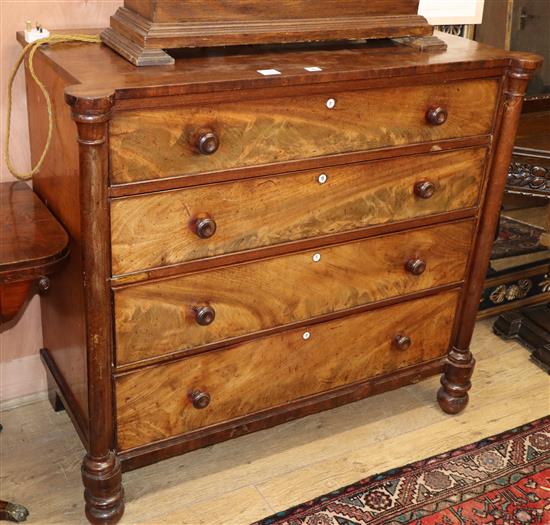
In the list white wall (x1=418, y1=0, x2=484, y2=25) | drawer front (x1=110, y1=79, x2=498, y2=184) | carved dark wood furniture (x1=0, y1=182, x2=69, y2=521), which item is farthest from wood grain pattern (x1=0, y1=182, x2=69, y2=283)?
white wall (x1=418, y1=0, x2=484, y2=25)

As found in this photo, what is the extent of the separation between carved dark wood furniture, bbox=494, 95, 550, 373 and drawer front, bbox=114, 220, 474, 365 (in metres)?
0.44

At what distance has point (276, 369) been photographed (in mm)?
2262

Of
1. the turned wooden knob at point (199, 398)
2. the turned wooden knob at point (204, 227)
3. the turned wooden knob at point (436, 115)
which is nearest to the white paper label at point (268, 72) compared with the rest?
the turned wooden knob at point (204, 227)

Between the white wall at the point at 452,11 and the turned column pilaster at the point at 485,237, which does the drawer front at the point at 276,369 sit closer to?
the turned column pilaster at the point at 485,237

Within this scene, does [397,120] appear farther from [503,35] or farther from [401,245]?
[503,35]

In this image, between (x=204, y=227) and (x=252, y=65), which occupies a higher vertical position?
(x=252, y=65)

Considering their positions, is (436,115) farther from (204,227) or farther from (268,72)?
(204,227)

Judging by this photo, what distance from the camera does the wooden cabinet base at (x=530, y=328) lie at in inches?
120

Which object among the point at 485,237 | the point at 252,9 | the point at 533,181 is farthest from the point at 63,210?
the point at 533,181

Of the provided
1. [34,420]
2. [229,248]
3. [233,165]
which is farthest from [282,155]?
[34,420]

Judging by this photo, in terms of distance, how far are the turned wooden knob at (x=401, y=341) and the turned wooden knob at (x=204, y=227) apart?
793mm

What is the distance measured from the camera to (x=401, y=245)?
7.62 ft

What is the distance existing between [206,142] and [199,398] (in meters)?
0.70

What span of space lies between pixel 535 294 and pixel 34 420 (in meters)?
1.99
